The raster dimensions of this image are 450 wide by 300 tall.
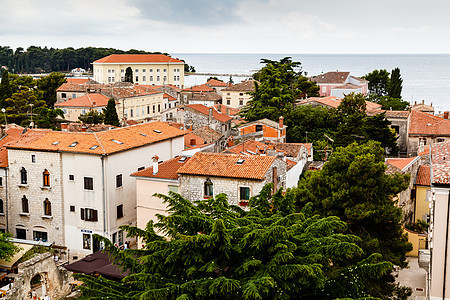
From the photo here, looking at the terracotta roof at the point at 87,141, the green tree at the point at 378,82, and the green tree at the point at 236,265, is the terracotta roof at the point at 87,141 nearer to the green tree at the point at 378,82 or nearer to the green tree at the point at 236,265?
the green tree at the point at 236,265

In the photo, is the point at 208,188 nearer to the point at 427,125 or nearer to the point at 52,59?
the point at 427,125

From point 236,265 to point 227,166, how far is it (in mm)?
12799

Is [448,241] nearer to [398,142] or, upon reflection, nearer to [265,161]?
[265,161]

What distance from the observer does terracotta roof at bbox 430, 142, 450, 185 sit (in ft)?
36.6

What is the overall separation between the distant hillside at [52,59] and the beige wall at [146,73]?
6041 cm

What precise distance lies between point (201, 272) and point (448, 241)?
226 inches

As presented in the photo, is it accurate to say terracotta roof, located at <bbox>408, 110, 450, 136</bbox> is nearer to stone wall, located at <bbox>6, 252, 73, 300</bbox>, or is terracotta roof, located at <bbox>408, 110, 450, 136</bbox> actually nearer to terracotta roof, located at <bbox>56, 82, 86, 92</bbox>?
stone wall, located at <bbox>6, 252, 73, 300</bbox>

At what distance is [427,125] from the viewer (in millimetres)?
41438

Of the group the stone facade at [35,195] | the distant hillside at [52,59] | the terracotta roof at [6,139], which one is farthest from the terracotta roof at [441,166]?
the distant hillside at [52,59]

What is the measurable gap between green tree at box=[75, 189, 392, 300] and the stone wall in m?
7.87

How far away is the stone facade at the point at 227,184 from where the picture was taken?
23.4 meters

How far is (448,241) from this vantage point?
11.3 metres

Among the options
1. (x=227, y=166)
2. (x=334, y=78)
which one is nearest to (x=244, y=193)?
(x=227, y=166)

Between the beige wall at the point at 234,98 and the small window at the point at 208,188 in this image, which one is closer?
the small window at the point at 208,188
